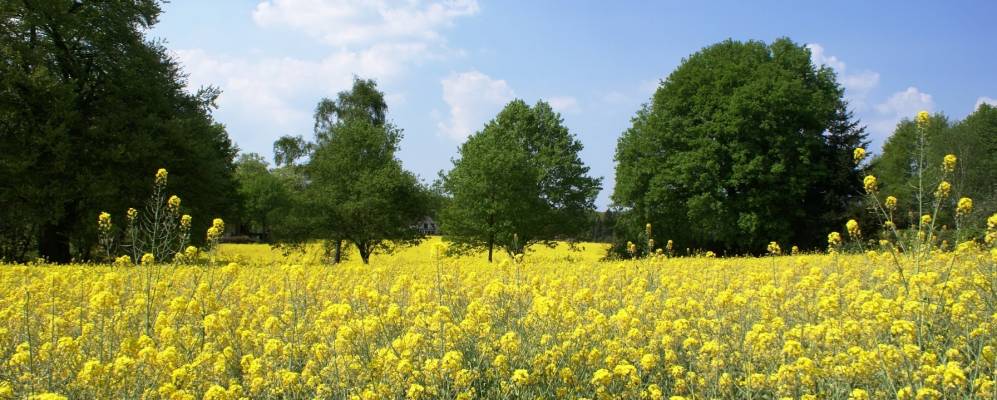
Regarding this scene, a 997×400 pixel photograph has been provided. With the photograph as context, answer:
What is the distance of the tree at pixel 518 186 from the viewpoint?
3177 cm

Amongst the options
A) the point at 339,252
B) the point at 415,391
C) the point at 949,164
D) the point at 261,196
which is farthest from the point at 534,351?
the point at 261,196

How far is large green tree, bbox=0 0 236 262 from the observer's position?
20.9 metres

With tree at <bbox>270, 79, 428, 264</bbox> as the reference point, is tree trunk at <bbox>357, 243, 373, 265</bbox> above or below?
below

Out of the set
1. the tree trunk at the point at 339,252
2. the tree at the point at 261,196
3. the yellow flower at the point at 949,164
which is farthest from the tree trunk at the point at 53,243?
the tree at the point at 261,196

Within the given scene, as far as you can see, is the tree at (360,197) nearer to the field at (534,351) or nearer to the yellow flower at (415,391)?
the field at (534,351)

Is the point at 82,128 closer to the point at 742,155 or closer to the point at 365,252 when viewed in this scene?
the point at 365,252

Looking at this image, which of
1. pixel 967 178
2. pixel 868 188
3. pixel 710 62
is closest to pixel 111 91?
pixel 868 188

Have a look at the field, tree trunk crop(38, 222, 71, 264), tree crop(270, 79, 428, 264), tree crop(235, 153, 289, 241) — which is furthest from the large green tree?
tree crop(235, 153, 289, 241)

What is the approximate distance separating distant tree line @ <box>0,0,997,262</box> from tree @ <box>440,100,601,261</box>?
116 mm

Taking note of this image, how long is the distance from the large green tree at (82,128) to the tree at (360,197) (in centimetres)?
619

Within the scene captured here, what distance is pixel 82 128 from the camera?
72.5 feet

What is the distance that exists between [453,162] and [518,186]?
669 centimetres

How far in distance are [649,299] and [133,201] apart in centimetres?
2176

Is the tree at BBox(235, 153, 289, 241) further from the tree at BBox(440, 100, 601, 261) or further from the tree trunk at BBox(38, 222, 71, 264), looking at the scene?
the tree trunk at BBox(38, 222, 71, 264)
